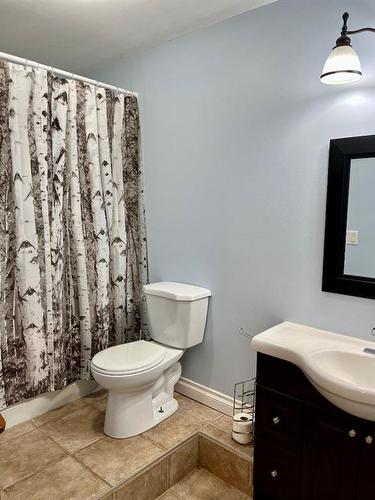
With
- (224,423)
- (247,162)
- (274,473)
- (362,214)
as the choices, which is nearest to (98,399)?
(224,423)

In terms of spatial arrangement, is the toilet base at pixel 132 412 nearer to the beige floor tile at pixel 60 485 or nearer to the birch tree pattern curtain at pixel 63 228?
the beige floor tile at pixel 60 485

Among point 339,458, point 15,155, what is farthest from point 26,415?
point 339,458

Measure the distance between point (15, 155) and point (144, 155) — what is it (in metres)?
0.87

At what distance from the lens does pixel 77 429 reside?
214 centimetres

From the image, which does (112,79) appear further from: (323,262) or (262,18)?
(323,262)

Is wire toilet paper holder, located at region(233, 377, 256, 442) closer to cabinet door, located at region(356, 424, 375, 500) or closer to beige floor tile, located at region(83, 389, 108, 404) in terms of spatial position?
cabinet door, located at region(356, 424, 375, 500)

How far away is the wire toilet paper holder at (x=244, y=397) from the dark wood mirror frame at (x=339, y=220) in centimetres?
76

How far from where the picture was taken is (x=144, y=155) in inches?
103

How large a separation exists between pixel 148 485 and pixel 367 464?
102 cm

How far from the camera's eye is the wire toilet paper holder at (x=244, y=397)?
84.7 inches

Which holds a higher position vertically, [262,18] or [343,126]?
[262,18]

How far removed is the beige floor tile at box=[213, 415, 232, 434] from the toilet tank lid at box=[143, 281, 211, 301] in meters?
0.73

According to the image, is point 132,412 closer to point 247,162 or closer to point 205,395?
point 205,395

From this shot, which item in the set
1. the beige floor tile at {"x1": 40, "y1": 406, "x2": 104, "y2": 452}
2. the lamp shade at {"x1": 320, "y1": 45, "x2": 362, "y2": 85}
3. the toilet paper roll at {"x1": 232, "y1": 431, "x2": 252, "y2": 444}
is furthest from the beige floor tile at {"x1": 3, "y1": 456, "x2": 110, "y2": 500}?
the lamp shade at {"x1": 320, "y1": 45, "x2": 362, "y2": 85}
